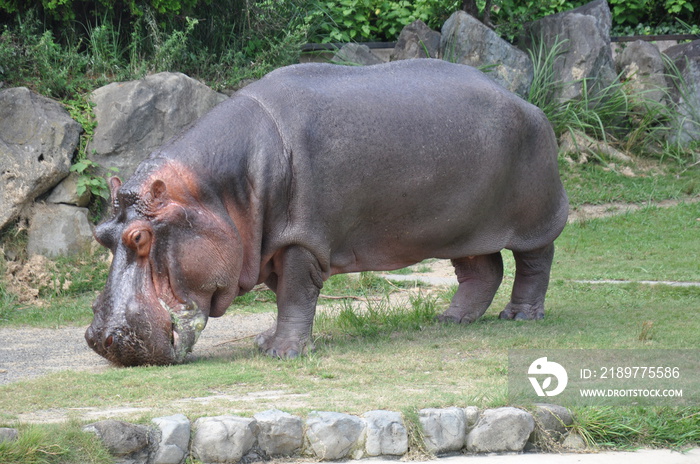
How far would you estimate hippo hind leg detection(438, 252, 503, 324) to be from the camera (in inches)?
284

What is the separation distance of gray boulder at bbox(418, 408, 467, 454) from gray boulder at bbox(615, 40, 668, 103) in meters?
10.0

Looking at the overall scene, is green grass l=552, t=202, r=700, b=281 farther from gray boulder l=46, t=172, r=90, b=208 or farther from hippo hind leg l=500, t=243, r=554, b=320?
gray boulder l=46, t=172, r=90, b=208

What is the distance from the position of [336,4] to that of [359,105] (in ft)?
27.4

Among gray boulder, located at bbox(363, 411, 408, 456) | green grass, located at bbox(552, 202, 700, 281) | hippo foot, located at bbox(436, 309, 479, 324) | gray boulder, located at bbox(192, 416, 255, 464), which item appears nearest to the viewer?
gray boulder, located at bbox(192, 416, 255, 464)

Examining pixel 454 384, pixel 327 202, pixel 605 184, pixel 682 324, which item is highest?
pixel 327 202

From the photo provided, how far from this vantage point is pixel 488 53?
43.4ft

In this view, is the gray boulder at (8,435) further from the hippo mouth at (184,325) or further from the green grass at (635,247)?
the green grass at (635,247)

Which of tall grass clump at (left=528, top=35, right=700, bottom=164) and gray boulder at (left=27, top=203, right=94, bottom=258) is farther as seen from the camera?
tall grass clump at (left=528, top=35, right=700, bottom=164)

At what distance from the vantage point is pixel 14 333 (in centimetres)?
743

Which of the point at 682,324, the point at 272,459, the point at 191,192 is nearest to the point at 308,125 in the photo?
the point at 191,192

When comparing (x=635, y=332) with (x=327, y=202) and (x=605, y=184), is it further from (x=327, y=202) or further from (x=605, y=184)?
(x=605, y=184)

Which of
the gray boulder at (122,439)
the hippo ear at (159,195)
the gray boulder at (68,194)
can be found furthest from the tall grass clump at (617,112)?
the gray boulder at (122,439)

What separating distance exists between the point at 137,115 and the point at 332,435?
21.7 feet

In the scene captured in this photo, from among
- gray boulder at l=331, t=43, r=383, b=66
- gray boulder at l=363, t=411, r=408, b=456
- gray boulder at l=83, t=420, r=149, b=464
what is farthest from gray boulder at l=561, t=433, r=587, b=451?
gray boulder at l=331, t=43, r=383, b=66
